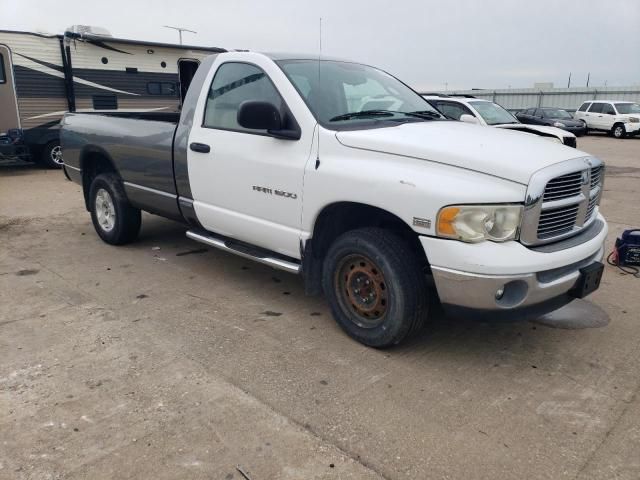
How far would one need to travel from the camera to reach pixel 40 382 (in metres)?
3.18

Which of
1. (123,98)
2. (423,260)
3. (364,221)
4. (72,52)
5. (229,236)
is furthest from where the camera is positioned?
(123,98)

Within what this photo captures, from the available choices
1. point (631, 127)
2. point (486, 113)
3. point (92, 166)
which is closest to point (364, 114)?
point (92, 166)

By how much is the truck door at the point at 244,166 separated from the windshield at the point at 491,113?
7.58 metres

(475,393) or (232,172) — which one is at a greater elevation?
(232,172)

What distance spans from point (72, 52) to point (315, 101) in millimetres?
9905

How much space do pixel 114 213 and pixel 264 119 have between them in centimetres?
289

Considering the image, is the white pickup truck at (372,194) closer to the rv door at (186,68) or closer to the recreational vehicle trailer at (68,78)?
the recreational vehicle trailer at (68,78)

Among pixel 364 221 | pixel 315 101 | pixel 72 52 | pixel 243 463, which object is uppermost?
→ pixel 72 52

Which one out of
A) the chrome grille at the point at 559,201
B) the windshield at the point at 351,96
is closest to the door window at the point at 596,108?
the windshield at the point at 351,96

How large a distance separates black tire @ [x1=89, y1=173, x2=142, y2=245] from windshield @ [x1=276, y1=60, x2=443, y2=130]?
259cm

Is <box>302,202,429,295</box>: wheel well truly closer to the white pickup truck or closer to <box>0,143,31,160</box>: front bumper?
the white pickup truck

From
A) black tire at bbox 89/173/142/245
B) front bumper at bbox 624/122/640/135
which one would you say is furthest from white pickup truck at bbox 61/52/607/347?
front bumper at bbox 624/122/640/135

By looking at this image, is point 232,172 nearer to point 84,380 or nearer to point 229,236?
point 229,236

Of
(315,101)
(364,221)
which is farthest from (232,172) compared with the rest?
(364,221)
